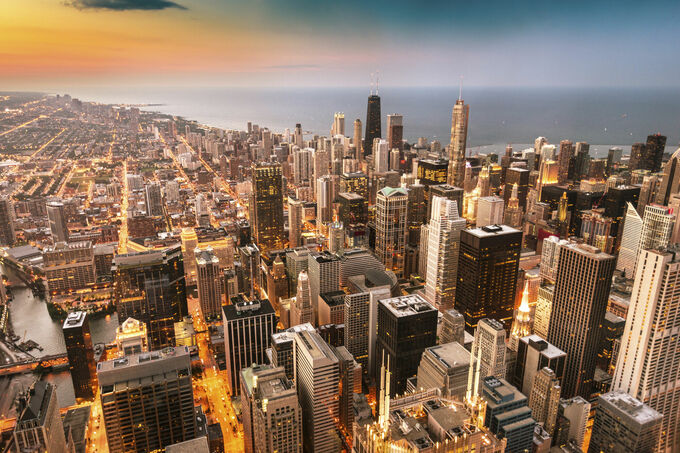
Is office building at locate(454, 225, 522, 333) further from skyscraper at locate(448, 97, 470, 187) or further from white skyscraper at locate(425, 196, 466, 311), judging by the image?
skyscraper at locate(448, 97, 470, 187)

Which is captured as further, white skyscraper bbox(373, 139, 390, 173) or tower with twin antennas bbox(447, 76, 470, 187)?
white skyscraper bbox(373, 139, 390, 173)

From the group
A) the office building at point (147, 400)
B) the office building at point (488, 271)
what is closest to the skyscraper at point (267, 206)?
the office building at point (488, 271)

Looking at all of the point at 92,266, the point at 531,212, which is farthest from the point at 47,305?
the point at 531,212

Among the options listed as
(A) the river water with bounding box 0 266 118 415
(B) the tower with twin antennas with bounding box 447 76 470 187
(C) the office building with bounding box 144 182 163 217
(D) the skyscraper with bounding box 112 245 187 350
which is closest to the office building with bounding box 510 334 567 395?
(D) the skyscraper with bounding box 112 245 187 350

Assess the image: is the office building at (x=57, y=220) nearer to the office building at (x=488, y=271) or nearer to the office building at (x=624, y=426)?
the office building at (x=488, y=271)

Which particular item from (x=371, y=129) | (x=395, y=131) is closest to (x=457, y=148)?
(x=395, y=131)

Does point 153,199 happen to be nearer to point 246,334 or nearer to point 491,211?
point 246,334
